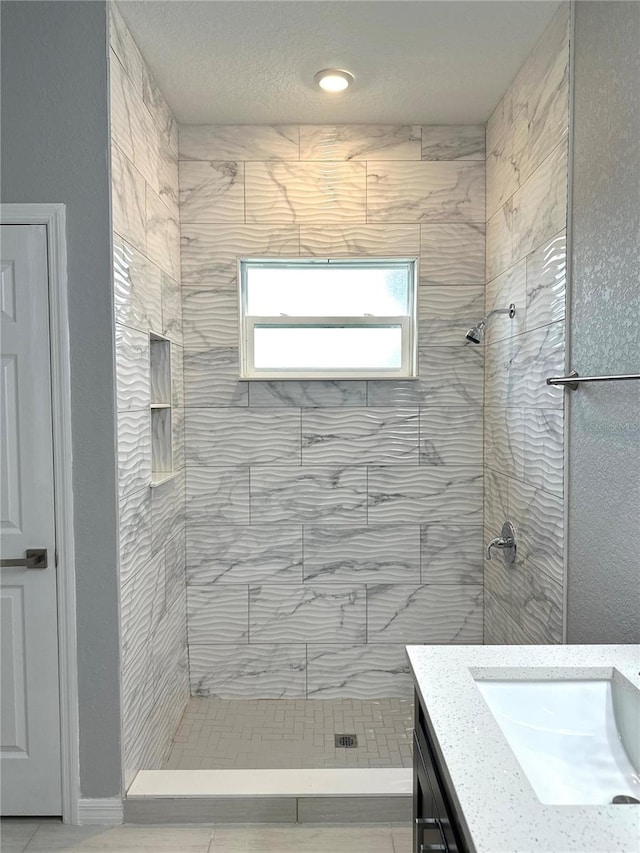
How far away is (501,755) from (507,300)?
6.60 feet

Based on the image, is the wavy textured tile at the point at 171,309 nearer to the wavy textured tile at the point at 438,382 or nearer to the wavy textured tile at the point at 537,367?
the wavy textured tile at the point at 438,382

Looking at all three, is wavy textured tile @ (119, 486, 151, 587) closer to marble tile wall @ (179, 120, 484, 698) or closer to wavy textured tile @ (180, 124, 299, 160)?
marble tile wall @ (179, 120, 484, 698)

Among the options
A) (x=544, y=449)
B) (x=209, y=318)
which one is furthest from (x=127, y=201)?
(x=544, y=449)

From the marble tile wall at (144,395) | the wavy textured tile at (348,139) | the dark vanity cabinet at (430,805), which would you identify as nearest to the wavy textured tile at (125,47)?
the marble tile wall at (144,395)

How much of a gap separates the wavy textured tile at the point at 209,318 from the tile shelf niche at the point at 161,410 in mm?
246

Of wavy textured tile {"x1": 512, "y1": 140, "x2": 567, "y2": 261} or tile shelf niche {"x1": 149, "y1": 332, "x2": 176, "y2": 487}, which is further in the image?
tile shelf niche {"x1": 149, "y1": 332, "x2": 176, "y2": 487}

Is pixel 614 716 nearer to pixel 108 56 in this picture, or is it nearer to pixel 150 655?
pixel 150 655

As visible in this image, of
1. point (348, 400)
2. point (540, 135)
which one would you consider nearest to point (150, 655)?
point (348, 400)

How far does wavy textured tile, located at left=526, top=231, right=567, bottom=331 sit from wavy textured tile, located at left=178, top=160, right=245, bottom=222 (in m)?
1.42

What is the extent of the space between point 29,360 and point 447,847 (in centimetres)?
182

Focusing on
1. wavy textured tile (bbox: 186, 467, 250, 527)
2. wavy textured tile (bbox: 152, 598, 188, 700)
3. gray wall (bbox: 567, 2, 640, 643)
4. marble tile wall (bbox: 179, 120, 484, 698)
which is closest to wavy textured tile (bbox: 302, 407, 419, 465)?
marble tile wall (bbox: 179, 120, 484, 698)

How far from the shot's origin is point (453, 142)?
2.90m

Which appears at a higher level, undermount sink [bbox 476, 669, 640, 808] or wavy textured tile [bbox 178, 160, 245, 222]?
wavy textured tile [bbox 178, 160, 245, 222]

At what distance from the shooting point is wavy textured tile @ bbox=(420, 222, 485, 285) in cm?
292
